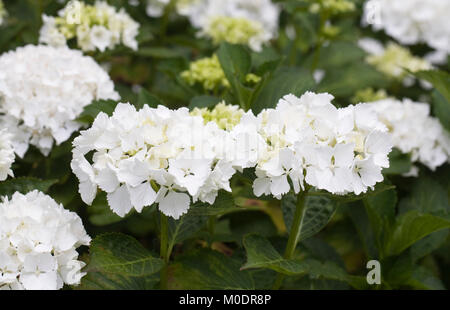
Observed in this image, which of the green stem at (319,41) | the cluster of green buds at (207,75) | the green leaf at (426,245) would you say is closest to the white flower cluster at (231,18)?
the green stem at (319,41)

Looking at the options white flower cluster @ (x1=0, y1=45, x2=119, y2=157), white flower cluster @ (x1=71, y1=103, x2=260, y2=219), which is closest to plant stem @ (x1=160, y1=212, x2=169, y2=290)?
white flower cluster @ (x1=71, y1=103, x2=260, y2=219)

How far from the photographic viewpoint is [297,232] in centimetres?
132

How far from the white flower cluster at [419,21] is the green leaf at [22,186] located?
5.32 feet

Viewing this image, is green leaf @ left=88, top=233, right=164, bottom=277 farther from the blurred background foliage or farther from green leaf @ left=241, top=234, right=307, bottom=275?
green leaf @ left=241, top=234, right=307, bottom=275

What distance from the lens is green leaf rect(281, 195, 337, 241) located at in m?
1.38

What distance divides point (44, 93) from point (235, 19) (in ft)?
2.62

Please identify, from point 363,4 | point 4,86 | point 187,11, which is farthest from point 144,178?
point 363,4

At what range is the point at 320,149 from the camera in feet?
3.67

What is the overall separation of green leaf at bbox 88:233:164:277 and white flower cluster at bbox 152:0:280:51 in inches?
39.7

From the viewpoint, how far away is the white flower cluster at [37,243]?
1.13m

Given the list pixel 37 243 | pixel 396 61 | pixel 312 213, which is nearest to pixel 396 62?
pixel 396 61
